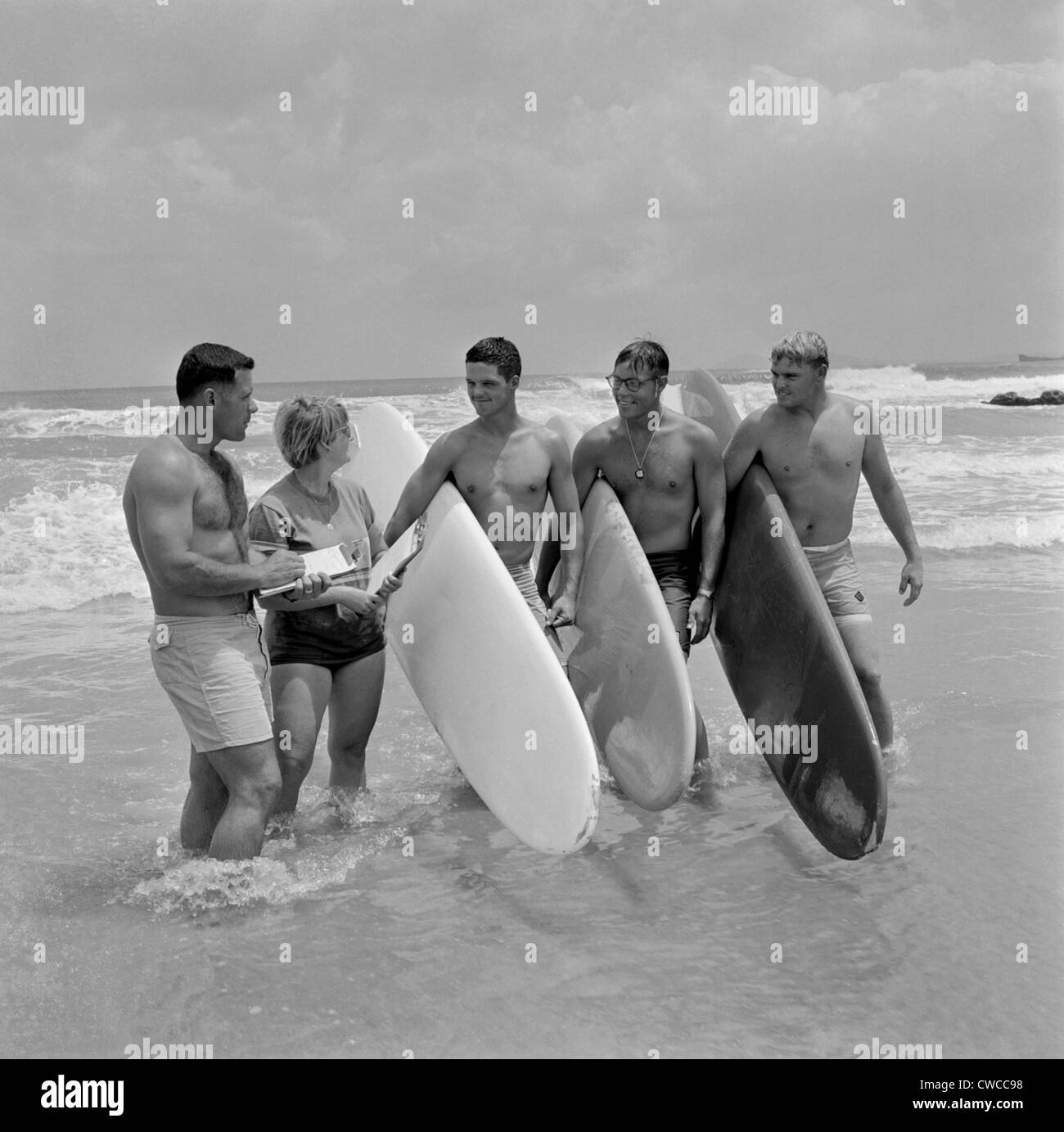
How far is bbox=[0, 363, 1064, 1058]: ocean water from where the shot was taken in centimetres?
273

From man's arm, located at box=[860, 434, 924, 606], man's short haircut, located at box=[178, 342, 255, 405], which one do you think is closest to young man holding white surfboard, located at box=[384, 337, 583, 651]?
man's short haircut, located at box=[178, 342, 255, 405]

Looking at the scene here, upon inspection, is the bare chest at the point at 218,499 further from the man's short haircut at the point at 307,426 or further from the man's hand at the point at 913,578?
the man's hand at the point at 913,578

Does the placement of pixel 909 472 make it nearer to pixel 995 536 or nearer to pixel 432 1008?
pixel 995 536

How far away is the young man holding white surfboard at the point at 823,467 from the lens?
12.9 feet

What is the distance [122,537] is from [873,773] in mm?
7235

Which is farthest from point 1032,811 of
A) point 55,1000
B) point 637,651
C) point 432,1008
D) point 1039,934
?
point 55,1000

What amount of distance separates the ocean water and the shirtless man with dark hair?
0.31 m

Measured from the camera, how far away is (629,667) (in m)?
3.83

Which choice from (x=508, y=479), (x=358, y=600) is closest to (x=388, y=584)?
(x=358, y=600)
